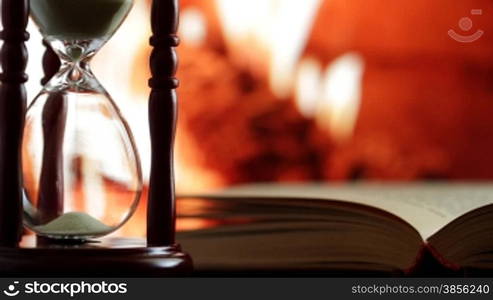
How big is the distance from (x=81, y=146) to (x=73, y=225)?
0.23 feet

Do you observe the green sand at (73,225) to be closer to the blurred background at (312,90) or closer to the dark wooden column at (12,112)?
the dark wooden column at (12,112)

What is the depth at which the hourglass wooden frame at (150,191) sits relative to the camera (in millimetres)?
753

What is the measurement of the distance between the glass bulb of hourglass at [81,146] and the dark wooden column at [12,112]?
0.02 metres

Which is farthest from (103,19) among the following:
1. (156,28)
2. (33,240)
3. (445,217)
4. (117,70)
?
(117,70)

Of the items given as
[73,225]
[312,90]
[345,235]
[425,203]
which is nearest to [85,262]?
[73,225]

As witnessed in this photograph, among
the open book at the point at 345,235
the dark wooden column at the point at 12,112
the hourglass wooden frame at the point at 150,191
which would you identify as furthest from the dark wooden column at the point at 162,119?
the open book at the point at 345,235

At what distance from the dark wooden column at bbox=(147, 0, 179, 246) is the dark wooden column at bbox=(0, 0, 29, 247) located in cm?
11

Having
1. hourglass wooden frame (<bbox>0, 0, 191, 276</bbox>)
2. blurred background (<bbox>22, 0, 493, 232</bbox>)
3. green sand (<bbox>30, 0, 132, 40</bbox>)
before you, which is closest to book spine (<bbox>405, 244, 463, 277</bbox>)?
hourglass wooden frame (<bbox>0, 0, 191, 276</bbox>)

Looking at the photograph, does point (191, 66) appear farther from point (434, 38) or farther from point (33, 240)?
point (33, 240)

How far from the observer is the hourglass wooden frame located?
75cm

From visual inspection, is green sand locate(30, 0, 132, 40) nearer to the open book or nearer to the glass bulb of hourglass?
the glass bulb of hourglass

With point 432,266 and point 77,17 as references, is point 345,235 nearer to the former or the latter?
point 432,266

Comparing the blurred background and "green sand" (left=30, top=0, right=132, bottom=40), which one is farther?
the blurred background

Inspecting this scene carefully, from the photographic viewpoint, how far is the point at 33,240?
0.84 metres
